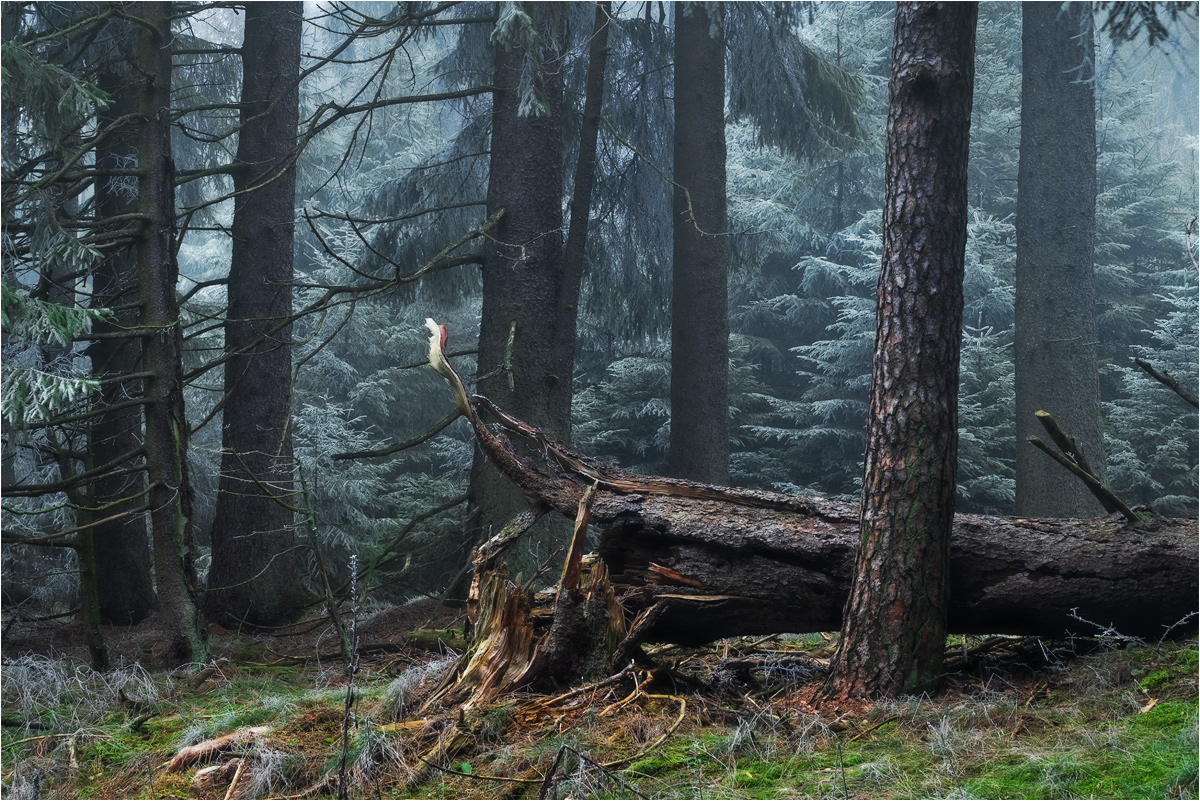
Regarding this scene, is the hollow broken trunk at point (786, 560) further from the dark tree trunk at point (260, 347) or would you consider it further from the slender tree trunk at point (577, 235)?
the dark tree trunk at point (260, 347)

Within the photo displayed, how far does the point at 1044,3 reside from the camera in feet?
30.3

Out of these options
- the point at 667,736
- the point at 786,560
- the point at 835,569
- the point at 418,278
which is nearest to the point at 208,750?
the point at 667,736

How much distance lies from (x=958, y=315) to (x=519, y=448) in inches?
170

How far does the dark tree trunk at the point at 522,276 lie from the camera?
7.37 metres

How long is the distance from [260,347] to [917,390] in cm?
619

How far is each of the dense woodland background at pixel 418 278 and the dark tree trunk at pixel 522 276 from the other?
0.05 m

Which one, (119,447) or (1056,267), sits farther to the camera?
(1056,267)

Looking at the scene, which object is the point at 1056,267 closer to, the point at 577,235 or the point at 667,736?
the point at 577,235

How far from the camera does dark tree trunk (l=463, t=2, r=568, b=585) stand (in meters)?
7.37

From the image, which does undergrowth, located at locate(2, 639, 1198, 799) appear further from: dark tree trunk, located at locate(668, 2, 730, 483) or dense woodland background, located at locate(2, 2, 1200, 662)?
dark tree trunk, located at locate(668, 2, 730, 483)

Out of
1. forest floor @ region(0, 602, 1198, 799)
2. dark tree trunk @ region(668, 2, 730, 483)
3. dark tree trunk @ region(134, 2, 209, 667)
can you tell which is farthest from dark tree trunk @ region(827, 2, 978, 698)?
dark tree trunk @ region(668, 2, 730, 483)

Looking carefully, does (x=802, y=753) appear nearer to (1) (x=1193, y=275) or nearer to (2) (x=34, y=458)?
(2) (x=34, y=458)

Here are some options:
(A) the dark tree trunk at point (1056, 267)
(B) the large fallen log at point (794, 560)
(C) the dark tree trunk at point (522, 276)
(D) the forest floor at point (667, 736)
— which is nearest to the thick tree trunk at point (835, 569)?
(B) the large fallen log at point (794, 560)

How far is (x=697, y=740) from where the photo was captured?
354 cm
